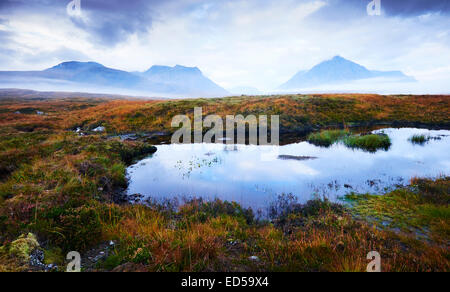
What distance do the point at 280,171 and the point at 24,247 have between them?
505 inches

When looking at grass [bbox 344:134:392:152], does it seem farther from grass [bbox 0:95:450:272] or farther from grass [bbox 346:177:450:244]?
grass [bbox 0:95:450:272]

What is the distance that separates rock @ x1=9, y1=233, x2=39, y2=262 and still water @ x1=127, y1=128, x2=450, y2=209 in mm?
5855

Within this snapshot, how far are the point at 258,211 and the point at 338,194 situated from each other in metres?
4.45

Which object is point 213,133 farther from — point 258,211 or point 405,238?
point 405,238

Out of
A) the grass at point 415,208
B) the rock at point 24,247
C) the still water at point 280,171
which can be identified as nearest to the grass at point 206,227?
the grass at point 415,208

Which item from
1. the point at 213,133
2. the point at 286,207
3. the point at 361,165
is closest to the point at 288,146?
the point at 361,165

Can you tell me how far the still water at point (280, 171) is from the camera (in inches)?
439

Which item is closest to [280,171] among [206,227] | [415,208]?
[415,208]

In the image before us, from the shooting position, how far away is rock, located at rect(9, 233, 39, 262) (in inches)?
182

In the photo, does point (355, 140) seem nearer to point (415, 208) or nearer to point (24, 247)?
point (415, 208)

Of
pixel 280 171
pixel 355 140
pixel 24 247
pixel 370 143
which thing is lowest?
pixel 280 171

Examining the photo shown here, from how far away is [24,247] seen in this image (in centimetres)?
480

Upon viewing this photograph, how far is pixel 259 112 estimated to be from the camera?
3816 cm

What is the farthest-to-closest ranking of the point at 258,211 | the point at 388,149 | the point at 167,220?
the point at 388,149 → the point at 258,211 → the point at 167,220
